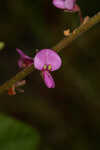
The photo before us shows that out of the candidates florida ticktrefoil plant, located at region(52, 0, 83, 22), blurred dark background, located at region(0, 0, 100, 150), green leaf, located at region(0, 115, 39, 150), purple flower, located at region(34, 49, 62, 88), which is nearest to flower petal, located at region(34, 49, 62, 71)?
purple flower, located at region(34, 49, 62, 88)

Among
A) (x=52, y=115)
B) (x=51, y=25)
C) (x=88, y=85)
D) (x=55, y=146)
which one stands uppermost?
(x=51, y=25)

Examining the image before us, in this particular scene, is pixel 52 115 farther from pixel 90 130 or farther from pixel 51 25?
pixel 51 25

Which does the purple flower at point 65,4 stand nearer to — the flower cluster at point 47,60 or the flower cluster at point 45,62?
the flower cluster at point 47,60

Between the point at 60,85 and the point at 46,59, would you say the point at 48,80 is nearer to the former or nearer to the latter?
the point at 46,59

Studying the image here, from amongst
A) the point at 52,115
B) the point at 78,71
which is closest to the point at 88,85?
the point at 78,71

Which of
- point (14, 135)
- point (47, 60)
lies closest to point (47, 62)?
point (47, 60)

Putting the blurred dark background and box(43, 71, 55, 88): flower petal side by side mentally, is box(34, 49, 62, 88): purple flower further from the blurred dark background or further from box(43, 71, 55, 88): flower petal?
the blurred dark background
